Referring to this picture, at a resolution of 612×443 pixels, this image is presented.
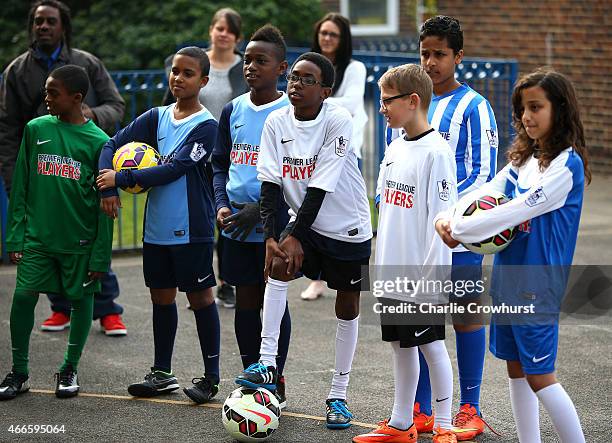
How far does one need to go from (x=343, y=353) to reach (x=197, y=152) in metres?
1.32

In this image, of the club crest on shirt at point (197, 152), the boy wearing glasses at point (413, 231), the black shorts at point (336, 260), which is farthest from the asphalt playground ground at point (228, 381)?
the club crest on shirt at point (197, 152)

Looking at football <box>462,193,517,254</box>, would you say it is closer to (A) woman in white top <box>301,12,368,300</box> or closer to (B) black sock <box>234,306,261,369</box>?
(B) black sock <box>234,306,261,369</box>

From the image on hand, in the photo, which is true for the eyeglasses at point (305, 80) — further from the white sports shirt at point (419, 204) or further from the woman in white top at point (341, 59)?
the woman in white top at point (341, 59)

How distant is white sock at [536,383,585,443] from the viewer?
471 cm

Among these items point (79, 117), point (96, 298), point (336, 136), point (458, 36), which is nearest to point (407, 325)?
point (336, 136)

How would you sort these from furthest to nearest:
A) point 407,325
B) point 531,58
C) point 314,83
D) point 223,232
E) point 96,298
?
point 531,58 < point 96,298 < point 223,232 < point 314,83 < point 407,325

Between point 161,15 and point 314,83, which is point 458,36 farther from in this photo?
point 161,15

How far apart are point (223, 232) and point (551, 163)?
76.5 inches

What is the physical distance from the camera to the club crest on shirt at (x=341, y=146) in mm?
5547

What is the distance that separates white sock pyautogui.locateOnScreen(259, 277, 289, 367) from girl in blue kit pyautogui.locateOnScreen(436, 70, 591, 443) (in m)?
1.12

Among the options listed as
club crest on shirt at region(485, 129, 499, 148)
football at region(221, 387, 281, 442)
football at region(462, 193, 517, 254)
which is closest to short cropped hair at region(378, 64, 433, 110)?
club crest on shirt at region(485, 129, 499, 148)

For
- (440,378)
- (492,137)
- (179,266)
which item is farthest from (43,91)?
(440,378)

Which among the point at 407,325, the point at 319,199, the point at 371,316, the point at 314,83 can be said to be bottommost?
the point at 371,316

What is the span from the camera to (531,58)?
1639 cm
